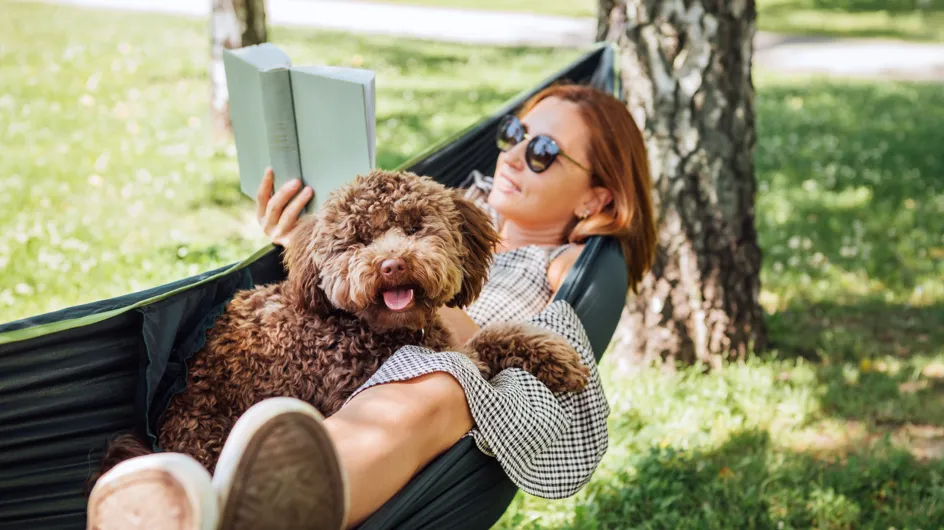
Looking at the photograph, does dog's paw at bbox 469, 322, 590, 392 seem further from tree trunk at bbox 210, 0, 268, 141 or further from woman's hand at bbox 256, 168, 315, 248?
tree trunk at bbox 210, 0, 268, 141

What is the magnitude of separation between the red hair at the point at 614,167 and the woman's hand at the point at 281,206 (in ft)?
3.45

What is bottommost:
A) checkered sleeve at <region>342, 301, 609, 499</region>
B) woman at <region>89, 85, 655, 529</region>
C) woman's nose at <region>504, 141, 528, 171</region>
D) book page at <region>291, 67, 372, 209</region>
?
checkered sleeve at <region>342, 301, 609, 499</region>

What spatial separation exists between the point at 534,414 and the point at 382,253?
0.59 meters

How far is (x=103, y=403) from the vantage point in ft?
7.06

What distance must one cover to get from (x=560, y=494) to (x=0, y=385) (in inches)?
54.4

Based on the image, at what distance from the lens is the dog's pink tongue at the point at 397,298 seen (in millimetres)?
2143

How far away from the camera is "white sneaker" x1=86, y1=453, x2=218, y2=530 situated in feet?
4.95

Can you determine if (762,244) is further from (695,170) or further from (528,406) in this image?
(528,406)

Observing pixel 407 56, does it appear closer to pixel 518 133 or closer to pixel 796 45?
pixel 796 45

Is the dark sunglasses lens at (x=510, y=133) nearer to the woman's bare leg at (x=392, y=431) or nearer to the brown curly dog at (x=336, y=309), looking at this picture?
the brown curly dog at (x=336, y=309)

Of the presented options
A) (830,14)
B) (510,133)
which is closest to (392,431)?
(510,133)

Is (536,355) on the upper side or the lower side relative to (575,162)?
lower

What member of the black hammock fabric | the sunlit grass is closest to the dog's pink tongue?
the black hammock fabric

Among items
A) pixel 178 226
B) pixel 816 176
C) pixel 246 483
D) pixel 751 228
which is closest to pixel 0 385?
pixel 246 483
